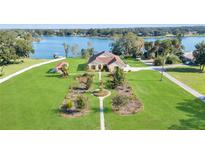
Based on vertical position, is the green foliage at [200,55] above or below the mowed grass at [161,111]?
above

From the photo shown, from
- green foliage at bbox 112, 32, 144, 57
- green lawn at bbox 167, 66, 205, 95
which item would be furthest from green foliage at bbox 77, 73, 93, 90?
green foliage at bbox 112, 32, 144, 57

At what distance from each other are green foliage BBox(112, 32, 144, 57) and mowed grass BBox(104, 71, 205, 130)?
1966 centimetres

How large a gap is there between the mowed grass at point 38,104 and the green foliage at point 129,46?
58.1 ft

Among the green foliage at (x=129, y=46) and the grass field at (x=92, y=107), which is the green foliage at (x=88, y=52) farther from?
the grass field at (x=92, y=107)

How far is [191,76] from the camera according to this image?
3431 centimetres

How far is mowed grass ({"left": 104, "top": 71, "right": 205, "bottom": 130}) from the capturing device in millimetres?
18484

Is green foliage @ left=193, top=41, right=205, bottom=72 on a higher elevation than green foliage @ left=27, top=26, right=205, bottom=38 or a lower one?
lower

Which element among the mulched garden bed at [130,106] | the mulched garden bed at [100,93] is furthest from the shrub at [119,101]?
the mulched garden bed at [100,93]

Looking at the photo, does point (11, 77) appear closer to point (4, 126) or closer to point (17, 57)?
point (17, 57)

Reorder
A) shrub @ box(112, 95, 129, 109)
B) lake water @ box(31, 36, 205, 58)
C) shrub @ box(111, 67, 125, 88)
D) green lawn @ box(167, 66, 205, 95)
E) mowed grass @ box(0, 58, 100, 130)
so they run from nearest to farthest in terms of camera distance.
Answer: mowed grass @ box(0, 58, 100, 130), shrub @ box(112, 95, 129, 109), shrub @ box(111, 67, 125, 88), green lawn @ box(167, 66, 205, 95), lake water @ box(31, 36, 205, 58)

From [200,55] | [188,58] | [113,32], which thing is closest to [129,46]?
[188,58]

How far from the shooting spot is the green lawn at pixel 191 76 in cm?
2938

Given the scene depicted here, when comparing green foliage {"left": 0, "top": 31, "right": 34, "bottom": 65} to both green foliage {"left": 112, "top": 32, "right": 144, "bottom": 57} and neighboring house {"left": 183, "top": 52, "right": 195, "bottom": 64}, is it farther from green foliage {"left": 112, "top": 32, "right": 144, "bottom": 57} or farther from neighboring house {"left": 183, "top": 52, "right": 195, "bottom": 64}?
neighboring house {"left": 183, "top": 52, "right": 195, "bottom": 64}

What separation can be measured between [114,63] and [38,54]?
26466 mm
